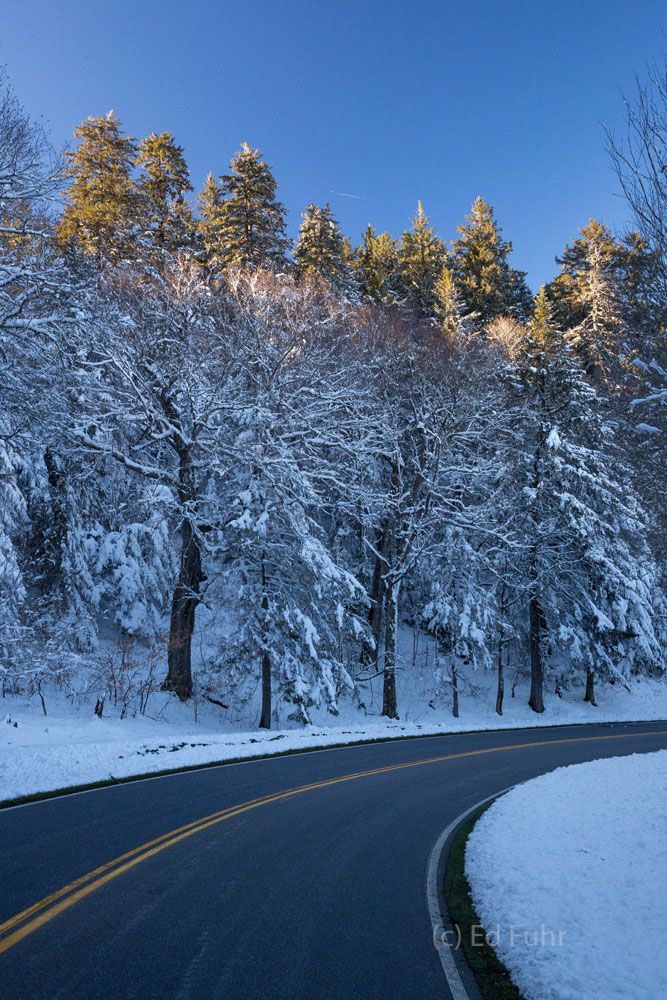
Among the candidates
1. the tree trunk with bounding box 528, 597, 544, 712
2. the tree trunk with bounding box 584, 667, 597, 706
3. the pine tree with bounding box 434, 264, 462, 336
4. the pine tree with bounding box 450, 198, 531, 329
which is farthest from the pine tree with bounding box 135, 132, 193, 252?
the tree trunk with bounding box 584, 667, 597, 706

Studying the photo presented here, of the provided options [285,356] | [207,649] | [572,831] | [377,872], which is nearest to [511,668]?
[207,649]

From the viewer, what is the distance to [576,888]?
6.77 meters

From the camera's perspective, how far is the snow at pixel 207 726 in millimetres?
12422

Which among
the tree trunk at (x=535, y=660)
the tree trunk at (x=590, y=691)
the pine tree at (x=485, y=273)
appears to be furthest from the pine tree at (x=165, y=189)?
the tree trunk at (x=590, y=691)

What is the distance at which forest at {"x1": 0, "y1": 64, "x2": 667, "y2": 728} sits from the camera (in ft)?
58.1

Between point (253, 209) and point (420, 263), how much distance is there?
45.7 feet

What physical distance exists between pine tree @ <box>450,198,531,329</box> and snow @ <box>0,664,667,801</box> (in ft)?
83.9

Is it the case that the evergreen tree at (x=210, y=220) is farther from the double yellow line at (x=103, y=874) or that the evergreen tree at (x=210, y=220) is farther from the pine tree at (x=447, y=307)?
the double yellow line at (x=103, y=874)

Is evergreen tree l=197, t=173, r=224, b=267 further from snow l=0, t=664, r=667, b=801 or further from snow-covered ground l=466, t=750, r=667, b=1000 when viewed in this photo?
snow-covered ground l=466, t=750, r=667, b=1000

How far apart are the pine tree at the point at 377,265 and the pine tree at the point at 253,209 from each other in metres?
7.05

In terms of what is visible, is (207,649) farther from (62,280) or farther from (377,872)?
(377,872)

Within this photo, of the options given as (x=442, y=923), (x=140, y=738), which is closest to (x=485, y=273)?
(x=140, y=738)

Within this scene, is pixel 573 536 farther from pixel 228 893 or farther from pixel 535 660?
pixel 228 893

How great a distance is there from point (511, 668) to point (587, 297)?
81.1 feet
